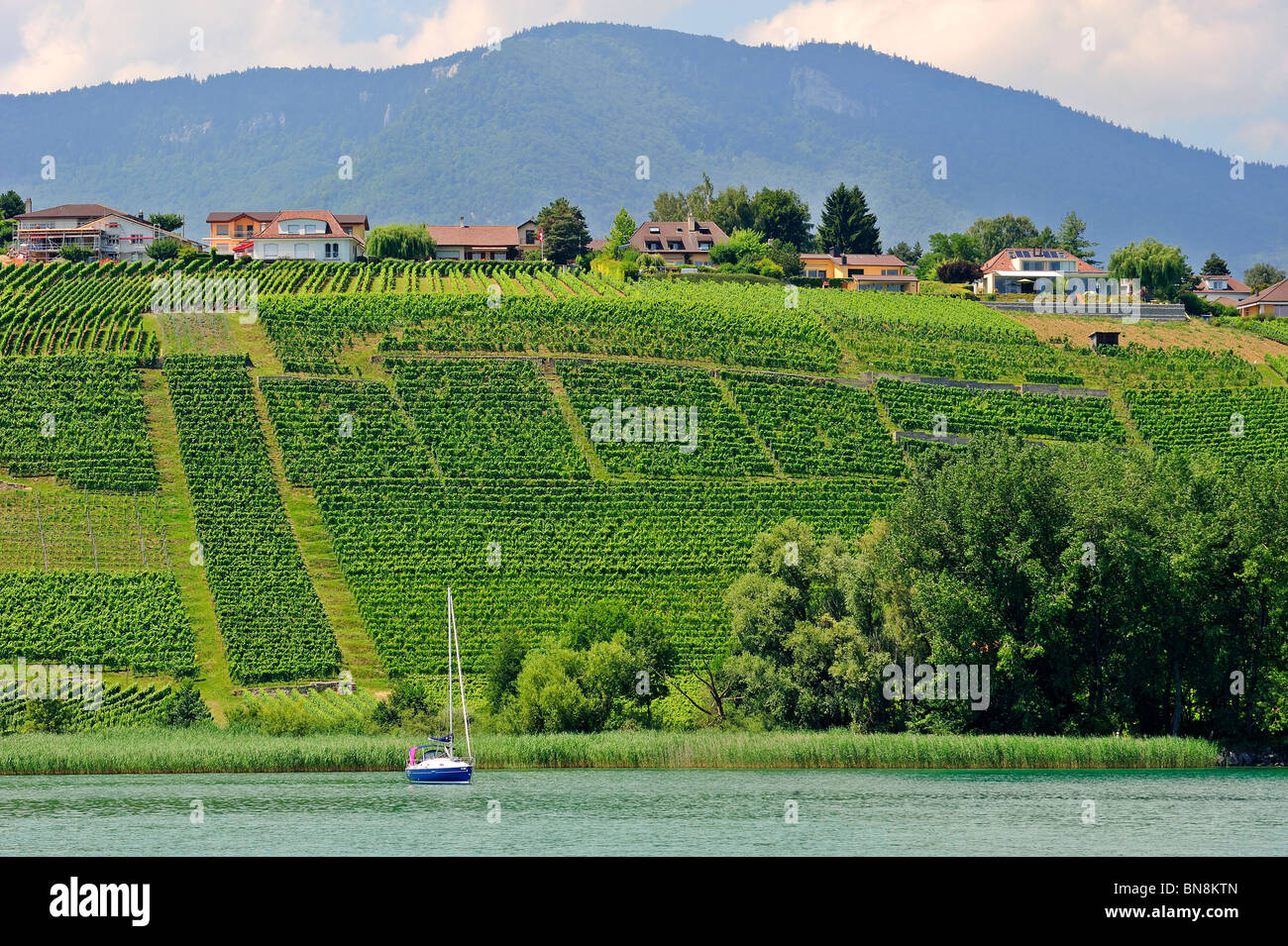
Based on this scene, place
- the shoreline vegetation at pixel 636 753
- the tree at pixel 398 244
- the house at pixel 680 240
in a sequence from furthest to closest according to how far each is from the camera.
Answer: the house at pixel 680 240 < the tree at pixel 398 244 < the shoreline vegetation at pixel 636 753

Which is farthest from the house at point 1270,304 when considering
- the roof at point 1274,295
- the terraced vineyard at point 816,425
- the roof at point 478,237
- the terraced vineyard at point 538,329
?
the roof at point 478,237

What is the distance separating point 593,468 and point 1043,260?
87.2m

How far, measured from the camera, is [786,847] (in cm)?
3412

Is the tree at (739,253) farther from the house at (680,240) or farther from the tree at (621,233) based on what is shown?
the tree at (621,233)

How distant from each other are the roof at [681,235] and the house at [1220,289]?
5437 centimetres

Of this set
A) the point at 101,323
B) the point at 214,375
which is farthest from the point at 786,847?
the point at 101,323

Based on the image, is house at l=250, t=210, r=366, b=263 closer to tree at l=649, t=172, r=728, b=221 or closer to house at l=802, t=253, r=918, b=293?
house at l=802, t=253, r=918, b=293

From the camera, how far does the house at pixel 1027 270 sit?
143 meters

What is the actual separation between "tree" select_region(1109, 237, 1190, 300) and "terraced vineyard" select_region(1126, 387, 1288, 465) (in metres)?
36.7

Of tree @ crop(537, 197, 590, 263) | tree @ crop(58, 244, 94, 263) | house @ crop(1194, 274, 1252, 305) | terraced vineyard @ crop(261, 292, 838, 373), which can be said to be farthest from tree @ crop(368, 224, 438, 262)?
house @ crop(1194, 274, 1252, 305)

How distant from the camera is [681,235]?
158 m

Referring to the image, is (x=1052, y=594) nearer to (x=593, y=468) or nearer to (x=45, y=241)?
(x=593, y=468)

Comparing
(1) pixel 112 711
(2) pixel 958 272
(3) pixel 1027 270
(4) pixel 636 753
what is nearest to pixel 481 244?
(2) pixel 958 272

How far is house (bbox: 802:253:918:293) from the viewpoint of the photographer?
143m
